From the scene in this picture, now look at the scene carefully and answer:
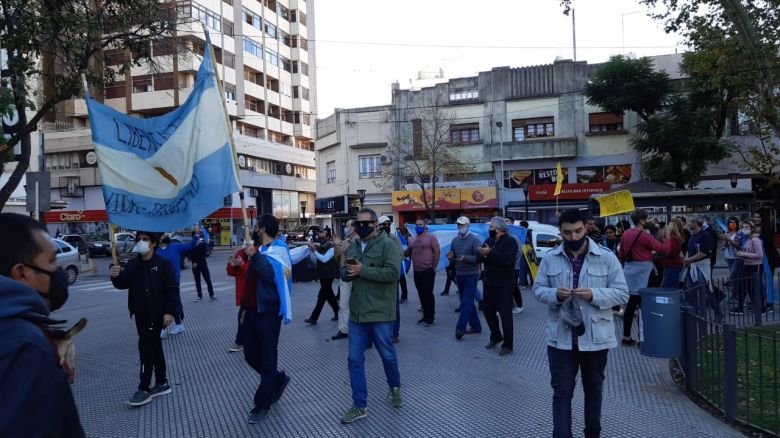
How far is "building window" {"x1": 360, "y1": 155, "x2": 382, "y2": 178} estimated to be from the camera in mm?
39906

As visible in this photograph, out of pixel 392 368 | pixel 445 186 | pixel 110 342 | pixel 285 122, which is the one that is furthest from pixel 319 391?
pixel 285 122

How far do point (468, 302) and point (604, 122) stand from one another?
2892 cm

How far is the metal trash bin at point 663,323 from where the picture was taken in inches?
229

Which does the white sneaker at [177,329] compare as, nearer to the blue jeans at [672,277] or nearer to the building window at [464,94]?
the blue jeans at [672,277]

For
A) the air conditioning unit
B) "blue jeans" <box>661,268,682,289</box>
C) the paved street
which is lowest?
the paved street

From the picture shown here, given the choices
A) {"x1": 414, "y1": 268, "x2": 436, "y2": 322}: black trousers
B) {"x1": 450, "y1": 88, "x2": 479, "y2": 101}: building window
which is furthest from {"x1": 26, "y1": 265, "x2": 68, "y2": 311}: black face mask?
{"x1": 450, "y1": 88, "x2": 479, "y2": 101}: building window

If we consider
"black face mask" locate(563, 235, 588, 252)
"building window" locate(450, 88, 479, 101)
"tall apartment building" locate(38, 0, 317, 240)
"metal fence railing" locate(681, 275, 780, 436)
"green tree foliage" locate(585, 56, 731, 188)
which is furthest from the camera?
"tall apartment building" locate(38, 0, 317, 240)

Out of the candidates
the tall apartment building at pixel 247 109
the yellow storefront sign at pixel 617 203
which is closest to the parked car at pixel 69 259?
the yellow storefront sign at pixel 617 203

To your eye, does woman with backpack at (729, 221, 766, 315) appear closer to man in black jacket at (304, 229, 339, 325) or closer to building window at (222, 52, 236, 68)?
man in black jacket at (304, 229, 339, 325)

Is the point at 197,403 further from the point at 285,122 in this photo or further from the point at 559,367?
the point at 285,122

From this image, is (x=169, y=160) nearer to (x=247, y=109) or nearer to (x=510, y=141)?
(x=510, y=141)

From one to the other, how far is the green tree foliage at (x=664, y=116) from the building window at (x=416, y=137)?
10.8m

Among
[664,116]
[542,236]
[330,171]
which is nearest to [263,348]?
[542,236]

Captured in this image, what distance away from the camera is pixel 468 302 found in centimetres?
897
